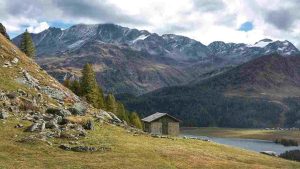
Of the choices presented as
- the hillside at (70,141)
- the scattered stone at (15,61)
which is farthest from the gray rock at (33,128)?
the scattered stone at (15,61)

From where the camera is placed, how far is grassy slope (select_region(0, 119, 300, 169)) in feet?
175

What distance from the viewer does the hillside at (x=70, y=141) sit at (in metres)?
55.4

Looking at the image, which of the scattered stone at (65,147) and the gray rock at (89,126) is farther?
the gray rock at (89,126)

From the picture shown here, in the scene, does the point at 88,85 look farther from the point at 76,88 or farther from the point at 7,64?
the point at 7,64

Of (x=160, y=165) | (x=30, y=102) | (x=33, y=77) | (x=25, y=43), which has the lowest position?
(x=160, y=165)

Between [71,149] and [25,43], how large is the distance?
8758 centimetres

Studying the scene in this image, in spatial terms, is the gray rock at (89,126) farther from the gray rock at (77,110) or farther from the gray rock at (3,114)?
the gray rock at (3,114)

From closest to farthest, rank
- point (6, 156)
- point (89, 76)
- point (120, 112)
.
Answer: point (6, 156), point (89, 76), point (120, 112)

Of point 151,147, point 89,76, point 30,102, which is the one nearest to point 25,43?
point 89,76

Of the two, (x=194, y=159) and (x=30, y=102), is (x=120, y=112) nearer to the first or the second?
(x=30, y=102)

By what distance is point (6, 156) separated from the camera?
52.5 metres

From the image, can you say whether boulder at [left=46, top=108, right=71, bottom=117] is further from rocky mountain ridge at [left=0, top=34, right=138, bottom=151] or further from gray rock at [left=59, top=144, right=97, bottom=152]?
gray rock at [left=59, top=144, right=97, bottom=152]

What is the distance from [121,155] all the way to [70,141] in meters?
8.30

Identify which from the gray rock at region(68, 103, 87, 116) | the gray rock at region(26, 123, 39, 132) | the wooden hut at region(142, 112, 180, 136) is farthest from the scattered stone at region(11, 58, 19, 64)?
the wooden hut at region(142, 112, 180, 136)
